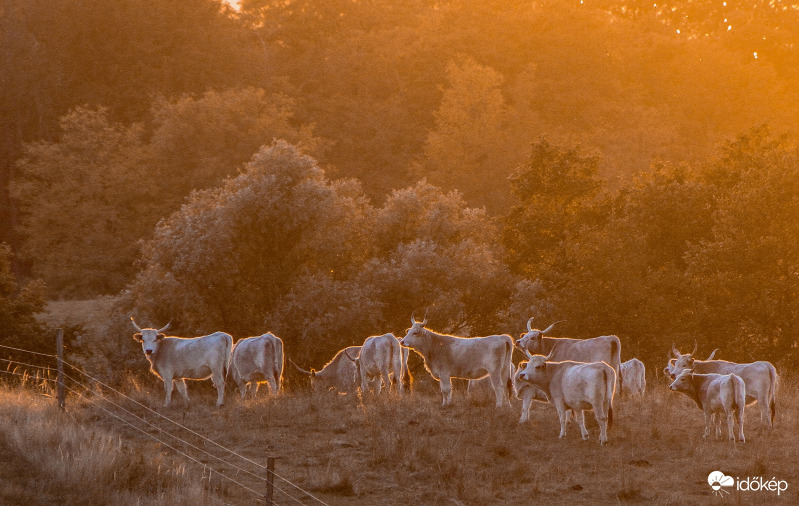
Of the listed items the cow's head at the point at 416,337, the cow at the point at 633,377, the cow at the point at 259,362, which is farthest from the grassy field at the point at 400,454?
the cow at the point at 633,377

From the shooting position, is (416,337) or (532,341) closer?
(416,337)

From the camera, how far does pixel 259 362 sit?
20.9m

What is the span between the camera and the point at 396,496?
12.9m

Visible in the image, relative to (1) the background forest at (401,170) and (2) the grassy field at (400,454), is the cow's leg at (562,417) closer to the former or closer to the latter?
(2) the grassy field at (400,454)

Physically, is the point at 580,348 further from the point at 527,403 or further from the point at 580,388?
the point at 580,388

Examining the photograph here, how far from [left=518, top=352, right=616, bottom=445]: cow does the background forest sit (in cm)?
1214

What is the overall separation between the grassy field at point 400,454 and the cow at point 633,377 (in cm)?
278

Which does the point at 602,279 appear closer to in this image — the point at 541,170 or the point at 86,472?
the point at 541,170

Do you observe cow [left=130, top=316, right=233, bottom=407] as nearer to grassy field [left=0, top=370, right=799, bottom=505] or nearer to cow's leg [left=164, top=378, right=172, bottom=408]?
cow's leg [left=164, top=378, right=172, bottom=408]

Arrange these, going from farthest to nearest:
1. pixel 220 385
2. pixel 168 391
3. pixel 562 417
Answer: pixel 220 385 < pixel 168 391 < pixel 562 417

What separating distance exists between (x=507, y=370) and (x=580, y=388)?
3.55 m

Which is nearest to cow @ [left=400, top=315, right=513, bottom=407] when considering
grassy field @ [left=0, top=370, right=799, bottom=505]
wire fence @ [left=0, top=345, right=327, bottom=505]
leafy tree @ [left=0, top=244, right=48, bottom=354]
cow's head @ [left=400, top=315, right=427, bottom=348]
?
cow's head @ [left=400, top=315, right=427, bottom=348]

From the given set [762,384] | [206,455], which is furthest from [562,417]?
[206,455]

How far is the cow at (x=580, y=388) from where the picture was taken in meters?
15.0
